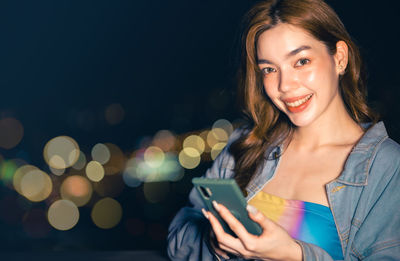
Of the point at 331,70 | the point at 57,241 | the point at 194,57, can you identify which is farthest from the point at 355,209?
the point at 194,57

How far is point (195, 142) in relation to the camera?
817 inches

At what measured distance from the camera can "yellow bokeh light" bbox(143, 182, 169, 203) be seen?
14.9 metres

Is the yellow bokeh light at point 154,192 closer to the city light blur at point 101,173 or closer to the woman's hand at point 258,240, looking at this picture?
the city light blur at point 101,173

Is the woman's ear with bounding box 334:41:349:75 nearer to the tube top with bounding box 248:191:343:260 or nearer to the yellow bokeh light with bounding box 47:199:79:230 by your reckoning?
the tube top with bounding box 248:191:343:260

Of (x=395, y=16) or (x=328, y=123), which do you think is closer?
(x=328, y=123)

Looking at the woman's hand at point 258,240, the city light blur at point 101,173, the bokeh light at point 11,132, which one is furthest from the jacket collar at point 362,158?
the bokeh light at point 11,132

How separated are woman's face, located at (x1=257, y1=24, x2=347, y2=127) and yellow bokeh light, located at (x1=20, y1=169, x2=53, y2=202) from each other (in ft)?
55.1

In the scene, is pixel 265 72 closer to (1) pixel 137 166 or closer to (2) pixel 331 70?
(2) pixel 331 70

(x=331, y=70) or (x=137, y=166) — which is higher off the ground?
(x=331, y=70)

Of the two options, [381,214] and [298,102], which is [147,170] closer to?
[298,102]

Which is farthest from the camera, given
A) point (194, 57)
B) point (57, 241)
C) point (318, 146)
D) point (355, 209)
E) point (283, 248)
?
point (194, 57)

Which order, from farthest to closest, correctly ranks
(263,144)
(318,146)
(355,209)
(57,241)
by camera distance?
1. (57,241)
2. (263,144)
3. (318,146)
4. (355,209)

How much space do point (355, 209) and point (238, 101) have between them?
0.65 meters

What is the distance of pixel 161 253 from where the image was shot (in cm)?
148
